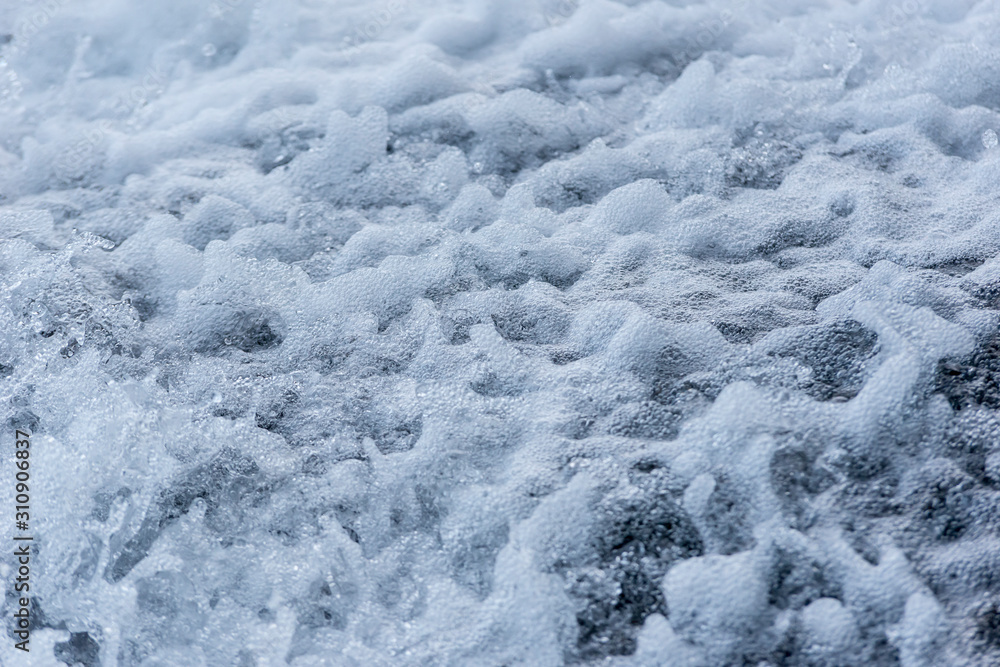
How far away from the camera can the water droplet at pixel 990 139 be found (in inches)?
77.5

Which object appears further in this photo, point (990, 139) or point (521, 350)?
point (990, 139)

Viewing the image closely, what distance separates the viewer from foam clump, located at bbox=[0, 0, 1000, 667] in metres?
1.18

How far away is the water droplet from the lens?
77.5 inches

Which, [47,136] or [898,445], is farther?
[47,136]

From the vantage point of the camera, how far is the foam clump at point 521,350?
1.18 meters

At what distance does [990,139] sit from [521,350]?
137cm

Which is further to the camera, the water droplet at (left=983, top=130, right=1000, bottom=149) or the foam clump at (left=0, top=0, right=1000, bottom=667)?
the water droplet at (left=983, top=130, right=1000, bottom=149)

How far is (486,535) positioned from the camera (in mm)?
1258

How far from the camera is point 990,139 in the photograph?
1975 mm

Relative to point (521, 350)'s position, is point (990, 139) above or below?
above

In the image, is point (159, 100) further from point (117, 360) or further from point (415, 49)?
point (117, 360)

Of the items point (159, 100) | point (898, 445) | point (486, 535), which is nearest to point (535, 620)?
point (486, 535)

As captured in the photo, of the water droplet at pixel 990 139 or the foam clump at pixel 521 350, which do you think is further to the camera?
the water droplet at pixel 990 139

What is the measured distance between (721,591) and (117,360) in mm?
1198
